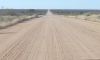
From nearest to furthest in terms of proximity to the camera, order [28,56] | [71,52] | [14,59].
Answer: [14,59] < [28,56] < [71,52]

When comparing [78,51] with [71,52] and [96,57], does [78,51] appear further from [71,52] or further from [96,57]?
[96,57]

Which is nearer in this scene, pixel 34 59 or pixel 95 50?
pixel 34 59

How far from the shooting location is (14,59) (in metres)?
8.26

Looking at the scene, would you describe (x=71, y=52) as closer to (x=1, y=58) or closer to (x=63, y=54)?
(x=63, y=54)

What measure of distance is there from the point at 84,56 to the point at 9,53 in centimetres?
291

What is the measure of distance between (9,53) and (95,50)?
3.61 meters

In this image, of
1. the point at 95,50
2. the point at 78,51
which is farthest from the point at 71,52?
the point at 95,50

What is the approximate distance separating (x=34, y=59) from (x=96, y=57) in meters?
2.26

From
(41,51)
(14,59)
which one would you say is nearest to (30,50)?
(41,51)

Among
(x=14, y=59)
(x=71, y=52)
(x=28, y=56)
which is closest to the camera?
(x=14, y=59)

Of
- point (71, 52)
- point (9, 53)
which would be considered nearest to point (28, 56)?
point (9, 53)

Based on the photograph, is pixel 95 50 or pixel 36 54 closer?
pixel 36 54

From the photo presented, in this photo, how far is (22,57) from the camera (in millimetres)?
8648

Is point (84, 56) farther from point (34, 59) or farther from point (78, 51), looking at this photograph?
point (34, 59)
